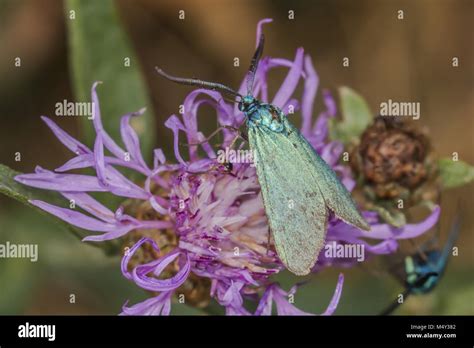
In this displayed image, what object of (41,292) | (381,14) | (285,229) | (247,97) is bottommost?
(41,292)

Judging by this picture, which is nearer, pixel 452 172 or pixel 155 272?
pixel 155 272

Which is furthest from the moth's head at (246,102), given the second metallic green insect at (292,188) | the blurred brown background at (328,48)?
the blurred brown background at (328,48)

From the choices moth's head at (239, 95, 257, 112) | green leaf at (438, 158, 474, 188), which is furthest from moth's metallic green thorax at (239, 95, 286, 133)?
green leaf at (438, 158, 474, 188)

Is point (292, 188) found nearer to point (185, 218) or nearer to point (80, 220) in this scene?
point (185, 218)

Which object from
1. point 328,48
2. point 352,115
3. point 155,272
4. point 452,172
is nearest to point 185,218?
point 155,272

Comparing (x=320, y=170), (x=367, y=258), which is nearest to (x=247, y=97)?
(x=320, y=170)

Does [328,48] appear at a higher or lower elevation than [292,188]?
higher

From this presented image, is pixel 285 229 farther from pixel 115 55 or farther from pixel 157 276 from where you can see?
pixel 115 55
